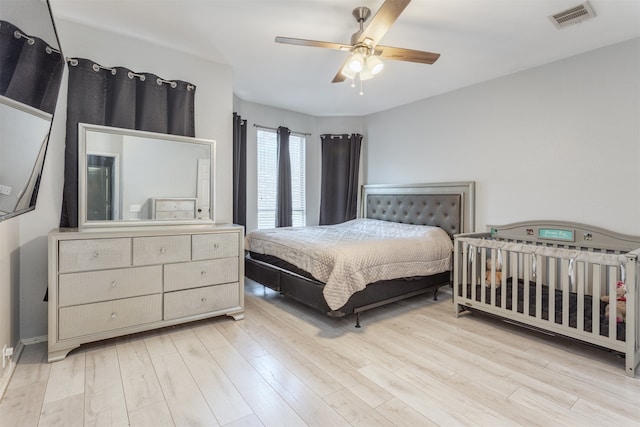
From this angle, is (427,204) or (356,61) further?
(427,204)

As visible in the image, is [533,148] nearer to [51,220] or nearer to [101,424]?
[101,424]

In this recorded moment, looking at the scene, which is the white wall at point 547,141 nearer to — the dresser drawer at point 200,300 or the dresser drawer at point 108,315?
the dresser drawer at point 200,300

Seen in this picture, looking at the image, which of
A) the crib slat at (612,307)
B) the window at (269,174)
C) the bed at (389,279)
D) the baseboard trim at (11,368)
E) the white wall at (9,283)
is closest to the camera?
the baseboard trim at (11,368)

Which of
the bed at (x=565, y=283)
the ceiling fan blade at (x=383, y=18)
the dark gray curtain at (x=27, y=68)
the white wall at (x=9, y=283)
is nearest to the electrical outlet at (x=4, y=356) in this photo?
the white wall at (x=9, y=283)

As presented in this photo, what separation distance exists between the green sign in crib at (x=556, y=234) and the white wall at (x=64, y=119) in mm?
3093

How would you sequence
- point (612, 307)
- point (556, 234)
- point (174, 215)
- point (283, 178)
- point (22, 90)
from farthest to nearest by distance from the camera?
point (283, 178)
point (556, 234)
point (174, 215)
point (612, 307)
point (22, 90)

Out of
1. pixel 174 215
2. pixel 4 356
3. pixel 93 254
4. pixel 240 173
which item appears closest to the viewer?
pixel 4 356

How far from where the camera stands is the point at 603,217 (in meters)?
2.64

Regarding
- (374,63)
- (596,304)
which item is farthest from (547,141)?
(374,63)

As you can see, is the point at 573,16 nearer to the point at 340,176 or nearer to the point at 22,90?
the point at 340,176

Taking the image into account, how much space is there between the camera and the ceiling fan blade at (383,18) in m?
1.67

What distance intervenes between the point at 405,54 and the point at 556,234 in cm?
218

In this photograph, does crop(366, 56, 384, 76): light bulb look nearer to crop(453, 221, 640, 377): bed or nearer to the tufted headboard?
crop(453, 221, 640, 377): bed

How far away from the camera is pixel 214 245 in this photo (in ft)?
8.57
